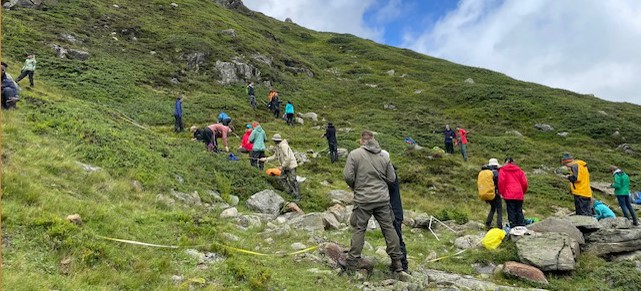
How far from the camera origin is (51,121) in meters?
14.0

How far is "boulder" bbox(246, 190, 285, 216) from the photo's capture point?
14219mm

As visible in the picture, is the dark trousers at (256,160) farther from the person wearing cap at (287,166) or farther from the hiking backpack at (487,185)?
the hiking backpack at (487,185)

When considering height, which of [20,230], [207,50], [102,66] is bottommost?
[20,230]

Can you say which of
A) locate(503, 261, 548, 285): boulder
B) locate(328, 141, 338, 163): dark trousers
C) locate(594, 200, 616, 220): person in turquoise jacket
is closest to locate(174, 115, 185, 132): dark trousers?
locate(328, 141, 338, 163): dark trousers

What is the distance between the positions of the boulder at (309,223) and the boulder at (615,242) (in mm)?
7074

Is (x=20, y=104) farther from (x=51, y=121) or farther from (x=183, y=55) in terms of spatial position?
(x=183, y=55)

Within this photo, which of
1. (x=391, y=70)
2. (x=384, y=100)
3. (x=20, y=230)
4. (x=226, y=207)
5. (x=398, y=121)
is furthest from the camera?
(x=391, y=70)

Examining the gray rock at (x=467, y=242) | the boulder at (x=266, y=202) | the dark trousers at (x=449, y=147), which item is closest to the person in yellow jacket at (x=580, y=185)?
the gray rock at (x=467, y=242)

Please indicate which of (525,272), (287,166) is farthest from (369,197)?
(287,166)

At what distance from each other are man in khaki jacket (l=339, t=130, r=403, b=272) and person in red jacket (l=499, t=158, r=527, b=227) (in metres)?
5.63

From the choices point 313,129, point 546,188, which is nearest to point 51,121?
point 313,129

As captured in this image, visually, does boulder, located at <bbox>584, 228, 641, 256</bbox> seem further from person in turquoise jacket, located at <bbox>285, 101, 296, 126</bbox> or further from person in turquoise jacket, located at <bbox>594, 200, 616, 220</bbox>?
person in turquoise jacket, located at <bbox>285, 101, 296, 126</bbox>

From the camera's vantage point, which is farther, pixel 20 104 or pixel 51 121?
pixel 20 104

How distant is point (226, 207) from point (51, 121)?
6371 mm
